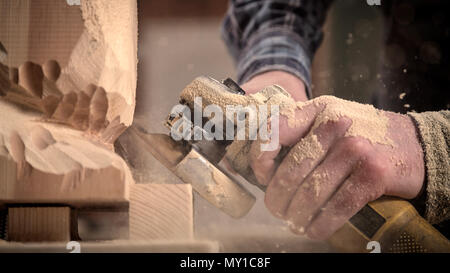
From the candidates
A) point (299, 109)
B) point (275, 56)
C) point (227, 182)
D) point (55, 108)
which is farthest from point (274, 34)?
point (55, 108)

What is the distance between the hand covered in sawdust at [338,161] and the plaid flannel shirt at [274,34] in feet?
1.75

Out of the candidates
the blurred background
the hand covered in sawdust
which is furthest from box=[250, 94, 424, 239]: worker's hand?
the blurred background

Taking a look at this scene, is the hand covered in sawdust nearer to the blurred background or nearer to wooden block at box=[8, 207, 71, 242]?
the blurred background

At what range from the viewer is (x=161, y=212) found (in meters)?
0.62

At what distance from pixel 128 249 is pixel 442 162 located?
64cm

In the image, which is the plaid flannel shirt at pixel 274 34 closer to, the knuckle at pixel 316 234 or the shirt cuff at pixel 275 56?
the shirt cuff at pixel 275 56

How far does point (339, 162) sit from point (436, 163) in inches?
8.1

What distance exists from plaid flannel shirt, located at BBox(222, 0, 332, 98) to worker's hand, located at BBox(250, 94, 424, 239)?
0.53 metres

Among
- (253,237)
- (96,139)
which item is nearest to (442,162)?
(253,237)

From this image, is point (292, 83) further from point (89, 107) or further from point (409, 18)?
point (89, 107)

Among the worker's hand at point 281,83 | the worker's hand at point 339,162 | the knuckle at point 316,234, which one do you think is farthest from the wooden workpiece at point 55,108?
the worker's hand at point 281,83

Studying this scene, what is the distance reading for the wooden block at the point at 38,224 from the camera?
1.97 ft

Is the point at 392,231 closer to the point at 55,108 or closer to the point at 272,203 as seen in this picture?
the point at 272,203
